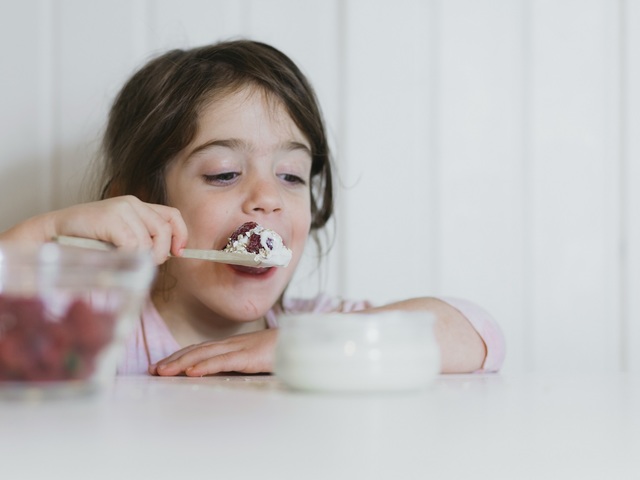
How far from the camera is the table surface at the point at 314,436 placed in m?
0.43

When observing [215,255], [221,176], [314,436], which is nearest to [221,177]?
[221,176]

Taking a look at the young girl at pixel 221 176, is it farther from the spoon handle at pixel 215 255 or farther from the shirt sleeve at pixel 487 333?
the spoon handle at pixel 215 255

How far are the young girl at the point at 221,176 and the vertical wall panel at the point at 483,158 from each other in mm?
288

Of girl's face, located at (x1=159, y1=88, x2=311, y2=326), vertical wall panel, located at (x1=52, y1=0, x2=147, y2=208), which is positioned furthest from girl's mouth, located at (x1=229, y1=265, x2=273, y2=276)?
vertical wall panel, located at (x1=52, y1=0, x2=147, y2=208)

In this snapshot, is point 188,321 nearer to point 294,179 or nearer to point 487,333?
point 294,179

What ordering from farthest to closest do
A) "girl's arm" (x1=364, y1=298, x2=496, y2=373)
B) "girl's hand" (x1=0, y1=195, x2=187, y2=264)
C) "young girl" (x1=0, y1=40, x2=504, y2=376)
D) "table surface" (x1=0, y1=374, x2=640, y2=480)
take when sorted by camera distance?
"young girl" (x1=0, y1=40, x2=504, y2=376)
"girl's arm" (x1=364, y1=298, x2=496, y2=373)
"girl's hand" (x1=0, y1=195, x2=187, y2=264)
"table surface" (x1=0, y1=374, x2=640, y2=480)

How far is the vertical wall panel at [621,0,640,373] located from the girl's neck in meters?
0.83

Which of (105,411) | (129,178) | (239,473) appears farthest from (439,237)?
(239,473)

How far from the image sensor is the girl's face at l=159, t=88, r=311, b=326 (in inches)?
50.2

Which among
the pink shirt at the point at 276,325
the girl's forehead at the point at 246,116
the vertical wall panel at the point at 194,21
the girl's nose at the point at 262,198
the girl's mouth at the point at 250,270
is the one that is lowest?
the pink shirt at the point at 276,325

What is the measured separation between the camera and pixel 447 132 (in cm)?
165

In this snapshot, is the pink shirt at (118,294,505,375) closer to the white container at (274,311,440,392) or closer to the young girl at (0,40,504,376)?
the young girl at (0,40,504,376)

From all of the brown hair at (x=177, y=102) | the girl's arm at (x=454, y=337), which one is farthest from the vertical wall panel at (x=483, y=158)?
the girl's arm at (x=454, y=337)

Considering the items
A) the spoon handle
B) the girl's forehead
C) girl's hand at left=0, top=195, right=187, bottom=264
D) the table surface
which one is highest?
the girl's forehead
